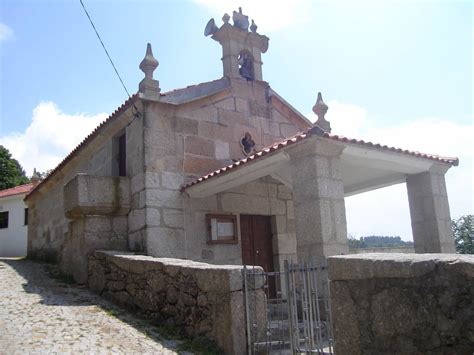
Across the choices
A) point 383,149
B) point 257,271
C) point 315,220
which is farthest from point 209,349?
point 383,149

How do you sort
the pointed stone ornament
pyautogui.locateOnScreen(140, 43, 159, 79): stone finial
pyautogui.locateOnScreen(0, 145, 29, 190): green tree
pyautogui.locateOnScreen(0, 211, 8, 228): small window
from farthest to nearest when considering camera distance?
pyautogui.locateOnScreen(0, 145, 29, 190): green tree
pyautogui.locateOnScreen(0, 211, 8, 228): small window
pyautogui.locateOnScreen(140, 43, 159, 79): stone finial
the pointed stone ornament

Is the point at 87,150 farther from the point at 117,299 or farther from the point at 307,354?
the point at 307,354

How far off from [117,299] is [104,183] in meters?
2.29

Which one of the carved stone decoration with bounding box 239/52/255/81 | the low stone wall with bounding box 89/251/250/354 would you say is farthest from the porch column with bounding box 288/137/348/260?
the carved stone decoration with bounding box 239/52/255/81

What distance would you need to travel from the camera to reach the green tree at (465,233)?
12523mm

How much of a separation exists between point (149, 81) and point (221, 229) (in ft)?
9.62

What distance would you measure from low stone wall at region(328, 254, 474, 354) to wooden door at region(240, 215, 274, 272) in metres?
5.30

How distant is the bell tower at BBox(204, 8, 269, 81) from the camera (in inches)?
368

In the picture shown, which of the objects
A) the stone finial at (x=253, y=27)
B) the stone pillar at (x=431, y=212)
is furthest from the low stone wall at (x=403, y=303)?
the stone finial at (x=253, y=27)

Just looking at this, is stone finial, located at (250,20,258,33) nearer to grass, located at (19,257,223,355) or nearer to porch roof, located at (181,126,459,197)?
porch roof, located at (181,126,459,197)

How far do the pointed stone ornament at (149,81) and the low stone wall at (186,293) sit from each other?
288cm

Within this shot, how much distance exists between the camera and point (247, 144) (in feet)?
30.0

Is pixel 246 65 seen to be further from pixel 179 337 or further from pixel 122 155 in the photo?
pixel 179 337

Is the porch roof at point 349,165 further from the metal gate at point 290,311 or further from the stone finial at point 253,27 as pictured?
the stone finial at point 253,27
